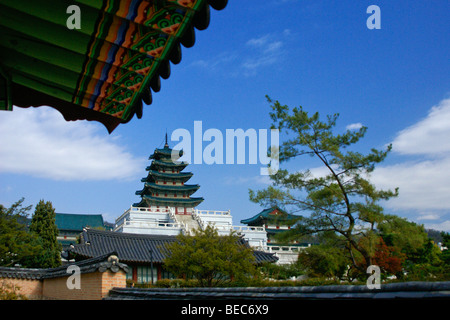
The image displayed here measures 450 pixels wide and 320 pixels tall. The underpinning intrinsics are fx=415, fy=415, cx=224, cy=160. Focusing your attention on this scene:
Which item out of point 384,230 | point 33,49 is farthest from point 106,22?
point 384,230

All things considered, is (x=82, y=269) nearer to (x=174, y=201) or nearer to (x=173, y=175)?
(x=174, y=201)

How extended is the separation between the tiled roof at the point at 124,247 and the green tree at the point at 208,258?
243 inches

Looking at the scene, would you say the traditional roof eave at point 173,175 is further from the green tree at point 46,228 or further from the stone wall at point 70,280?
the stone wall at point 70,280

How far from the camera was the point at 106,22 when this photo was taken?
2422mm

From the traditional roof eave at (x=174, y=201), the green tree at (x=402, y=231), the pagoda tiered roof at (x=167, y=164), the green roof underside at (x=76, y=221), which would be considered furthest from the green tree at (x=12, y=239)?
the green roof underside at (x=76, y=221)

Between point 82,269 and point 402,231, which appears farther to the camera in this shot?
point 402,231

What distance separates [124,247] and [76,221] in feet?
87.9

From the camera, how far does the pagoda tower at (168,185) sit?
133 ft

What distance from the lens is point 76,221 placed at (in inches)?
1827

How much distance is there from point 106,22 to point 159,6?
37 cm

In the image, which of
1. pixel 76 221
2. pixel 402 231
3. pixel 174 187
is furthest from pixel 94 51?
pixel 76 221

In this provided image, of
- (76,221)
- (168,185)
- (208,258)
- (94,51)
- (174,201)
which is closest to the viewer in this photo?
(94,51)
